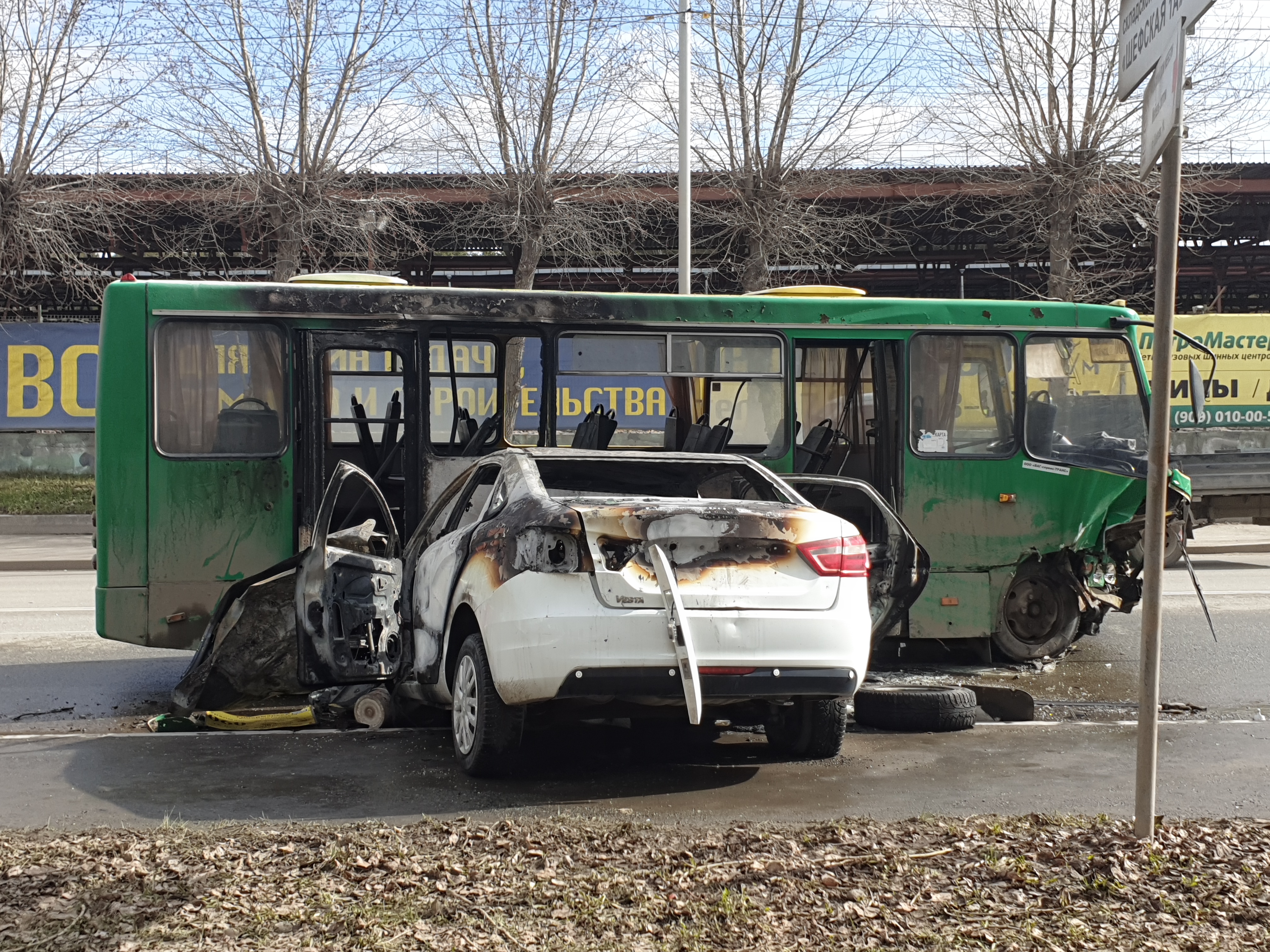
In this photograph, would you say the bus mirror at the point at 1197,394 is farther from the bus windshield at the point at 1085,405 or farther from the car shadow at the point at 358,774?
the car shadow at the point at 358,774

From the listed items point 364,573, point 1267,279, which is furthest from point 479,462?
point 1267,279

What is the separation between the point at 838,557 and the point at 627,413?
170 inches

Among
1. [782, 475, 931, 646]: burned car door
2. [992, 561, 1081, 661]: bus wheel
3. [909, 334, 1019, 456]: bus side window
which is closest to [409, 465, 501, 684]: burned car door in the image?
[782, 475, 931, 646]: burned car door

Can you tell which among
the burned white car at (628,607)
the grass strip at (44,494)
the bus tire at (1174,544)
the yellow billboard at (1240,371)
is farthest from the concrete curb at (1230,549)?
the grass strip at (44,494)

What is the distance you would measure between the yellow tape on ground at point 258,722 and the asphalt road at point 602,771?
0.78 feet

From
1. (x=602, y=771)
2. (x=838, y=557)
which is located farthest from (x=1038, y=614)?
(x=602, y=771)

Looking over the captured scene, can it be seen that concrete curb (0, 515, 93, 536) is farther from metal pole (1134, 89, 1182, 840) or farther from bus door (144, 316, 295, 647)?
metal pole (1134, 89, 1182, 840)

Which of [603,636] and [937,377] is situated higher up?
[937,377]

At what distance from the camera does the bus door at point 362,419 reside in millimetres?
9039

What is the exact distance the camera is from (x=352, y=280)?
9.59m

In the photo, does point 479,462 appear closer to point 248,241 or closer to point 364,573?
point 364,573

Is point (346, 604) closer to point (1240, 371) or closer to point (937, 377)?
point (937, 377)

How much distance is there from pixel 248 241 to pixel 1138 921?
23411mm

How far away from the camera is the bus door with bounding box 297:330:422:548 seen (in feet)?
29.7
